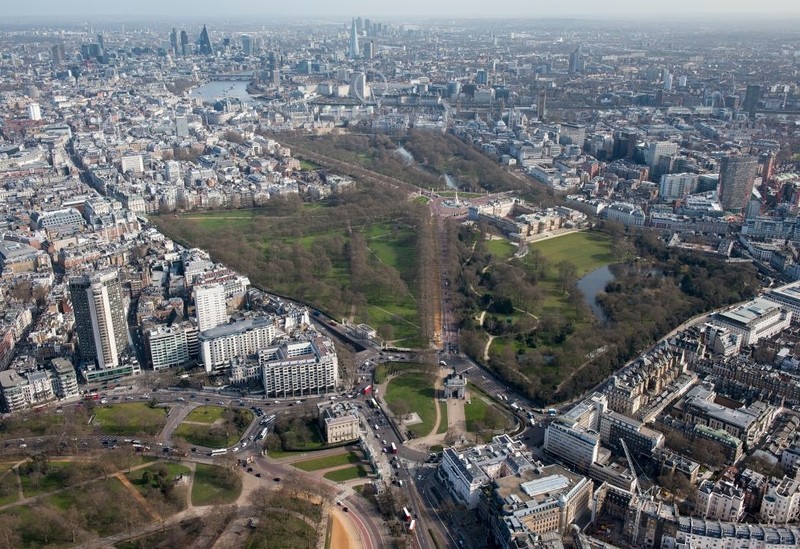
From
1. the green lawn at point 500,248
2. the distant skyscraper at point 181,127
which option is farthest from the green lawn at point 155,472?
the distant skyscraper at point 181,127

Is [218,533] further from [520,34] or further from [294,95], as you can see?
[520,34]

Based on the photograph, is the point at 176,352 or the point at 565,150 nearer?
the point at 176,352

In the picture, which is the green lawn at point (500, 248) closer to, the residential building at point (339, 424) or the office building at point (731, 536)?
the residential building at point (339, 424)

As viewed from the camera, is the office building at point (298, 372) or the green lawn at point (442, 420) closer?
the green lawn at point (442, 420)

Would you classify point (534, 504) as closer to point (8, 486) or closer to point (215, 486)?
point (215, 486)

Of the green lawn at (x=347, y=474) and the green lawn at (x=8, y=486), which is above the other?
the green lawn at (x=8, y=486)

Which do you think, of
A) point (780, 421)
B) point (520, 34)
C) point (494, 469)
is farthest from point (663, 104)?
point (520, 34)

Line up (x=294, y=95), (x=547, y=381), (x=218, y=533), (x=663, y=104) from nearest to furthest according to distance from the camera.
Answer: (x=218, y=533) → (x=547, y=381) → (x=663, y=104) → (x=294, y=95)
